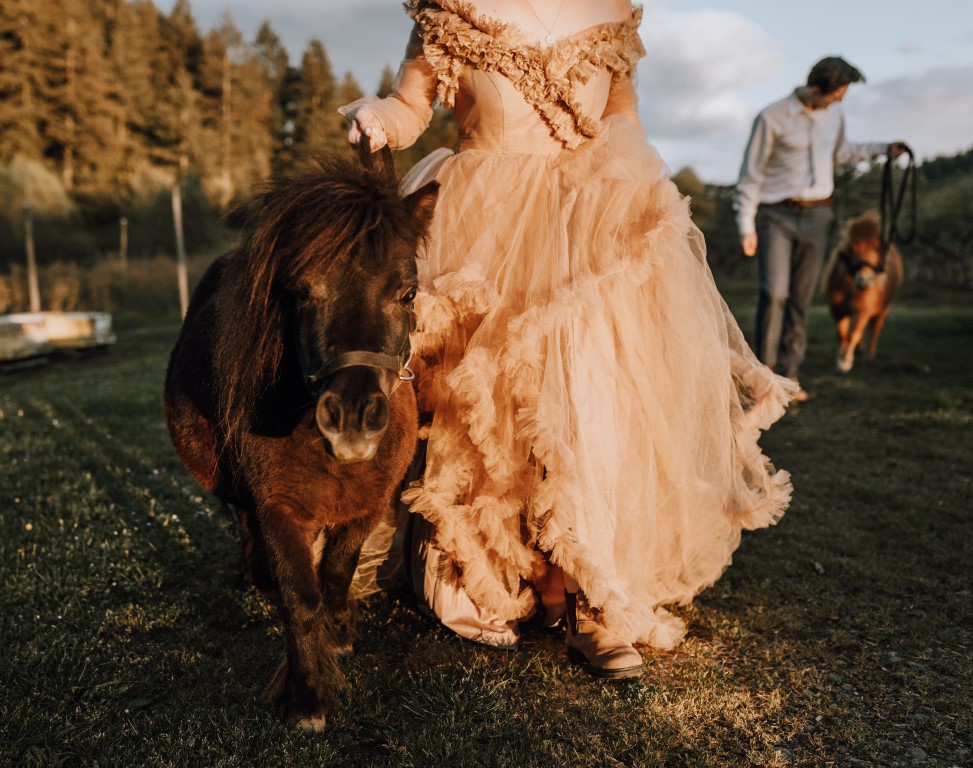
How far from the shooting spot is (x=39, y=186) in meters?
40.5

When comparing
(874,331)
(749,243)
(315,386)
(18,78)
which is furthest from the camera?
(18,78)

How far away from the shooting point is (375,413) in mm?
2053

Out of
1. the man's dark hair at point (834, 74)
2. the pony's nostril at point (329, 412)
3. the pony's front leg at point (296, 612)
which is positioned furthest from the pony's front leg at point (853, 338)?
the pony's nostril at point (329, 412)

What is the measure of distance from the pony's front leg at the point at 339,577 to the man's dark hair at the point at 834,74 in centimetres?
655

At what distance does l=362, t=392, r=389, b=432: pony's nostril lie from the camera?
6.65 ft

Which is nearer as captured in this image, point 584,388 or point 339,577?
point 584,388

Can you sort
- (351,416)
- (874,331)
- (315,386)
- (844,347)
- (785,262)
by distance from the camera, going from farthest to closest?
(874,331)
(844,347)
(785,262)
(315,386)
(351,416)

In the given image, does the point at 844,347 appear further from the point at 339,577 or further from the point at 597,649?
the point at 339,577

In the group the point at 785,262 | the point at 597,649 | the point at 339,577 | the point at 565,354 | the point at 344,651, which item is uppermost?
the point at 785,262

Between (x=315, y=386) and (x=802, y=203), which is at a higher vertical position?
(x=802, y=203)

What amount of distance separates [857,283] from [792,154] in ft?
13.9

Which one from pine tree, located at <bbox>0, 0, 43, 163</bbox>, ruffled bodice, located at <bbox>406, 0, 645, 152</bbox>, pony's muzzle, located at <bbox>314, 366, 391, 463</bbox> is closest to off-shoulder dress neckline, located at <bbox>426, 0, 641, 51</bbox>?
ruffled bodice, located at <bbox>406, 0, 645, 152</bbox>

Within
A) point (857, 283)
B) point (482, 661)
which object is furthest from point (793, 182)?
point (482, 661)

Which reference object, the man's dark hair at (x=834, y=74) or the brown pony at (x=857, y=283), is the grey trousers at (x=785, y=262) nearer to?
the man's dark hair at (x=834, y=74)
